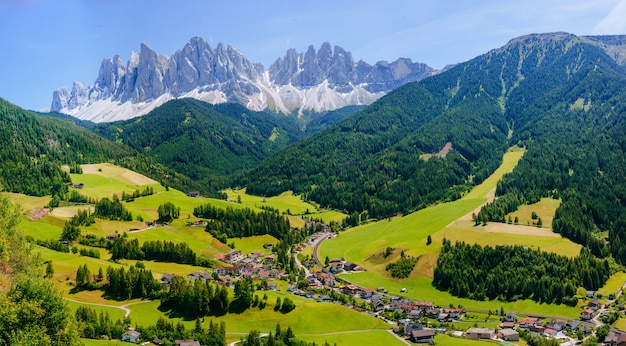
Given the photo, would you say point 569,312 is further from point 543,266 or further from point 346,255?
point 346,255

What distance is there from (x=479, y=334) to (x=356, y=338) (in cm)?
2611

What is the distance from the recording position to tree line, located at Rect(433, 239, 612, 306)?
135250mm

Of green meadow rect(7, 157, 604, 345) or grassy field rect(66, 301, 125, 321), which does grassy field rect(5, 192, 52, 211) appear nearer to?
green meadow rect(7, 157, 604, 345)

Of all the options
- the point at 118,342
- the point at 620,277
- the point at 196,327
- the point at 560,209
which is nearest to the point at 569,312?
the point at 620,277

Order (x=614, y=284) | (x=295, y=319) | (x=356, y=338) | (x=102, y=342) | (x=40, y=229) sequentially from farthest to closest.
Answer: (x=40, y=229) → (x=614, y=284) → (x=295, y=319) → (x=356, y=338) → (x=102, y=342)

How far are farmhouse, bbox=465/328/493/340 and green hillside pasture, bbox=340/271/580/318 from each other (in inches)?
985

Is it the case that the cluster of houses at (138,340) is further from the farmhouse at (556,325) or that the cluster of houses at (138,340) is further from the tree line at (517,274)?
the tree line at (517,274)

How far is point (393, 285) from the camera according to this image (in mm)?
153875

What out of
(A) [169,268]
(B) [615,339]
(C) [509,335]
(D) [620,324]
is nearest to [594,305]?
(D) [620,324]

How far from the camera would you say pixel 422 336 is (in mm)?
101875

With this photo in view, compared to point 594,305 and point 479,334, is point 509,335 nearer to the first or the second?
point 479,334

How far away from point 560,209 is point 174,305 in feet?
486

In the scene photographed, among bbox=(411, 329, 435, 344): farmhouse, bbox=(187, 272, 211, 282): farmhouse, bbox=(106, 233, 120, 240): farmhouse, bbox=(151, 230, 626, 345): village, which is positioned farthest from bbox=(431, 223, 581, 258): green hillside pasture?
bbox=(106, 233, 120, 240): farmhouse

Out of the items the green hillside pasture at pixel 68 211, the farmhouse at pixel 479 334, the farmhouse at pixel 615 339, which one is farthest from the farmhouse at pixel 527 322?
the green hillside pasture at pixel 68 211
